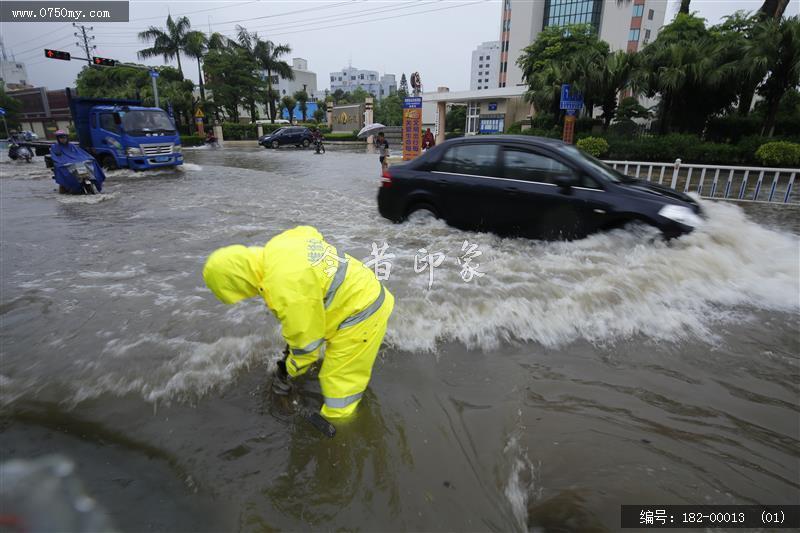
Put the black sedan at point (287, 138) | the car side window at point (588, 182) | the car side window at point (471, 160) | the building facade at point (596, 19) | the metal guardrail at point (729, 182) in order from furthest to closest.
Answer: the building facade at point (596, 19) < the black sedan at point (287, 138) < the metal guardrail at point (729, 182) < the car side window at point (471, 160) < the car side window at point (588, 182)

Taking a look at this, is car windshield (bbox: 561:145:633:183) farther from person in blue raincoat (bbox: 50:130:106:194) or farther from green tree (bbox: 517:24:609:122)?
green tree (bbox: 517:24:609:122)

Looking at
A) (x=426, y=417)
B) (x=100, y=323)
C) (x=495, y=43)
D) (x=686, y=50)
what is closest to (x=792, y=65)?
(x=686, y=50)

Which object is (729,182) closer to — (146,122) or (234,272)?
(234,272)

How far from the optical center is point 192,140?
110 feet

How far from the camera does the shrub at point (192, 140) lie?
33162 millimetres

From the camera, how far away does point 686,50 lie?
15.4m

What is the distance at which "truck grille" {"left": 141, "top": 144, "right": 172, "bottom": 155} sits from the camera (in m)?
13.3

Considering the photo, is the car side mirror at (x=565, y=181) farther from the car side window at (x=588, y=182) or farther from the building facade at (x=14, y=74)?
the building facade at (x=14, y=74)

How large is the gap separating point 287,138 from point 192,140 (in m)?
9.59

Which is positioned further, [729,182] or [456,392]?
[729,182]

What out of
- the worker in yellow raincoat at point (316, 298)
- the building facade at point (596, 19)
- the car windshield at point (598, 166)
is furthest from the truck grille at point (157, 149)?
the building facade at point (596, 19)

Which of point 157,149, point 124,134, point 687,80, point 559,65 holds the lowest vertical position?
point 157,149

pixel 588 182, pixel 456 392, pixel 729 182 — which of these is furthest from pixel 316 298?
pixel 729 182

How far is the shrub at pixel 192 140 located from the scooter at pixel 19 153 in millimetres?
12613
